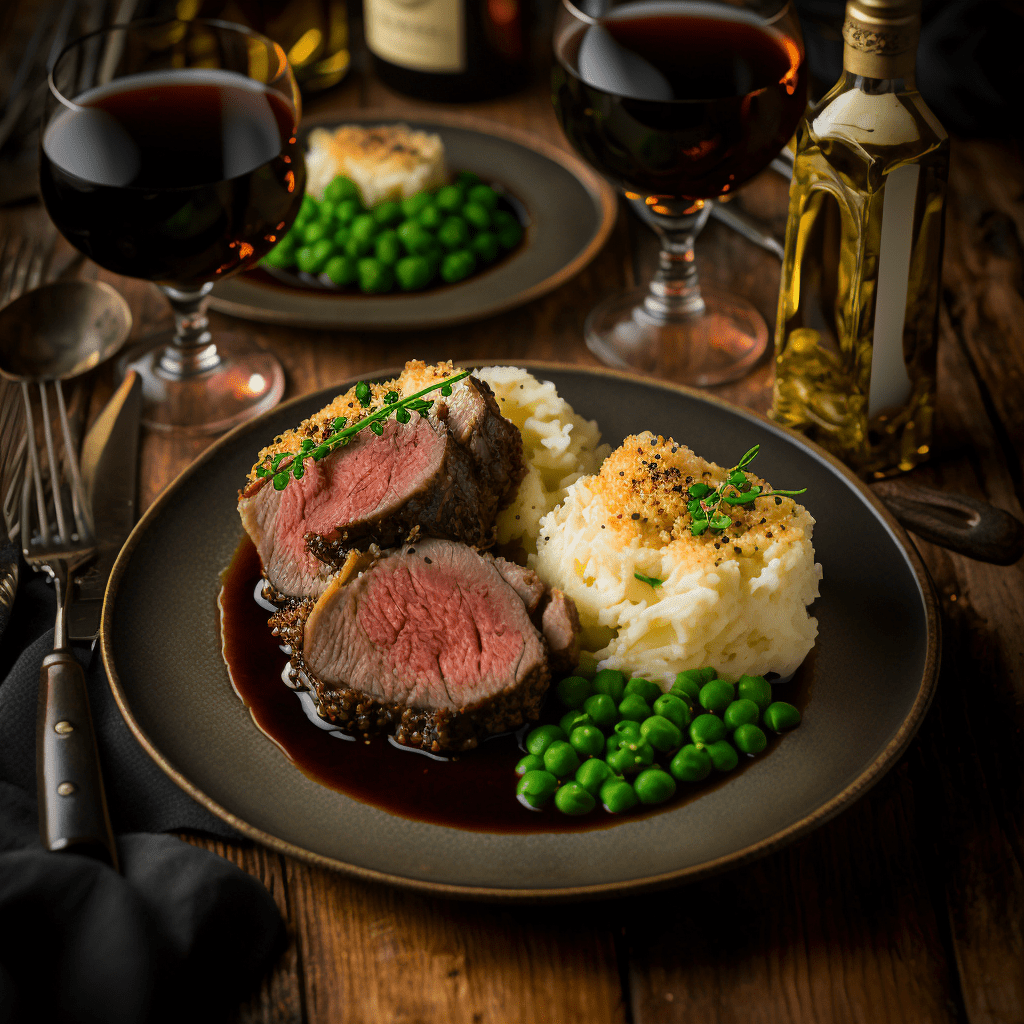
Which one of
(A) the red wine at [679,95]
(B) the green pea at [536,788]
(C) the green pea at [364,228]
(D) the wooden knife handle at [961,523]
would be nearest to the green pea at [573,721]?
(B) the green pea at [536,788]

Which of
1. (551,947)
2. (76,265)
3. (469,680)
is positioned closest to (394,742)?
(469,680)

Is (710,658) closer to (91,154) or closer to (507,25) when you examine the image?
(91,154)

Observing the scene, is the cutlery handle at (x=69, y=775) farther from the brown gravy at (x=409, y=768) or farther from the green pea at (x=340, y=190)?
the green pea at (x=340, y=190)

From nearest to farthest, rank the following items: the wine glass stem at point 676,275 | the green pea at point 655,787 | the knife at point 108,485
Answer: the green pea at point 655,787
the knife at point 108,485
the wine glass stem at point 676,275

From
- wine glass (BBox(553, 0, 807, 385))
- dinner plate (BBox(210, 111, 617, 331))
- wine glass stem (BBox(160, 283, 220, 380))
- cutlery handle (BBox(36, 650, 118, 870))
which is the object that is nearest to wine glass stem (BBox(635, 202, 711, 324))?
wine glass (BBox(553, 0, 807, 385))

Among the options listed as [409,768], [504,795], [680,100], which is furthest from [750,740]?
[680,100]

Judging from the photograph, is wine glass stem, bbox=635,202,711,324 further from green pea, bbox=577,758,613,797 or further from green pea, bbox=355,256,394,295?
green pea, bbox=577,758,613,797

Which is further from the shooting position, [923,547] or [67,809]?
[923,547]
